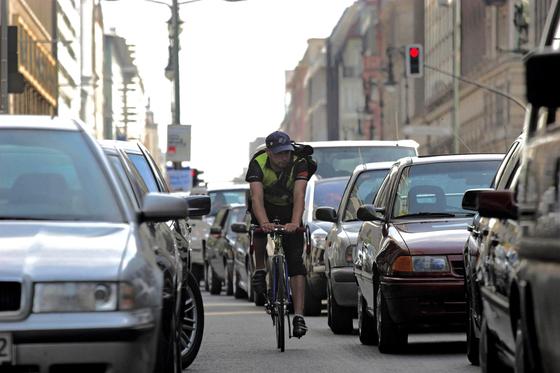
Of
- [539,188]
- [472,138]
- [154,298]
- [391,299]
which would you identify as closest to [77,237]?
Result: [154,298]

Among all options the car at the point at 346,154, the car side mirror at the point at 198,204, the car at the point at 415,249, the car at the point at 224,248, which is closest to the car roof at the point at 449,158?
the car at the point at 415,249

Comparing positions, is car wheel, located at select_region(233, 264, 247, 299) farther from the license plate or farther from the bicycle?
the license plate

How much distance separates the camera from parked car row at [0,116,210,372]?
768cm

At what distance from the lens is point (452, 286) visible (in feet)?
44.7

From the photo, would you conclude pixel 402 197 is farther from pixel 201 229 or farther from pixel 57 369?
pixel 201 229

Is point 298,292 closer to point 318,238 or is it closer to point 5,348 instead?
point 318,238

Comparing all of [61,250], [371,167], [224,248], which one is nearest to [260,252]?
[371,167]

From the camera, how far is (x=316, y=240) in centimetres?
2159

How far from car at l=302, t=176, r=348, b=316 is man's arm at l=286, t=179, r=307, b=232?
546 cm

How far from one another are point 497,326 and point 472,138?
80.4 m

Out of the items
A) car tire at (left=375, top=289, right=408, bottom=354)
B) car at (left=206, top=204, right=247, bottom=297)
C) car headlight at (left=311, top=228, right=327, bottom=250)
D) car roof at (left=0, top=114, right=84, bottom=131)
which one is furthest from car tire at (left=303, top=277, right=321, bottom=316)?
car roof at (left=0, top=114, right=84, bottom=131)

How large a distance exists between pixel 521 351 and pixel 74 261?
6.30 feet

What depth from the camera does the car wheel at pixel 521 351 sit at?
312 inches

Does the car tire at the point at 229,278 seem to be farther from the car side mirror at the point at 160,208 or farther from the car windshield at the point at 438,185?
the car side mirror at the point at 160,208
